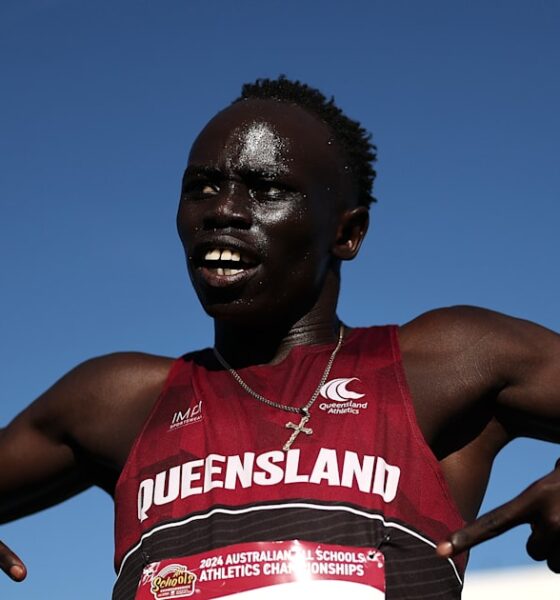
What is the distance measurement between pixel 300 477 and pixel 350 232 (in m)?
1.19

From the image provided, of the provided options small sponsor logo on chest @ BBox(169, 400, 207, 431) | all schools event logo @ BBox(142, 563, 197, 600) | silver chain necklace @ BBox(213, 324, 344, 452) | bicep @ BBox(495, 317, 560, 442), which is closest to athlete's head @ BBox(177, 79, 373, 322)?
silver chain necklace @ BBox(213, 324, 344, 452)

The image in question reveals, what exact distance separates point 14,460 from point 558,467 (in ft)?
7.10

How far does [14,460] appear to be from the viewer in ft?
14.8

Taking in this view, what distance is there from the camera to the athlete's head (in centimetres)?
418

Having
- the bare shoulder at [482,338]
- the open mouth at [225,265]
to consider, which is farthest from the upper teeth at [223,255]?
the bare shoulder at [482,338]

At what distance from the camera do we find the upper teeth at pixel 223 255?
165 inches

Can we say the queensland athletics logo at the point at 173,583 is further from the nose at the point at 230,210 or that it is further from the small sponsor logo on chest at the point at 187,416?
the nose at the point at 230,210

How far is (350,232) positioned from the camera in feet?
15.0

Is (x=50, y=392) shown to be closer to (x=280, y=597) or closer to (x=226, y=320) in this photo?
(x=226, y=320)

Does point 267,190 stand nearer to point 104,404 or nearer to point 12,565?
point 104,404

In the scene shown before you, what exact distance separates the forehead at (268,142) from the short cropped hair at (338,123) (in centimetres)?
9

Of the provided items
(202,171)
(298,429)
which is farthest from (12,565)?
(202,171)

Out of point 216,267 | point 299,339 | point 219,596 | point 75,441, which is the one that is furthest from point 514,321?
point 75,441

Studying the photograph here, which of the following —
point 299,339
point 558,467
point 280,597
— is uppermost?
point 299,339
